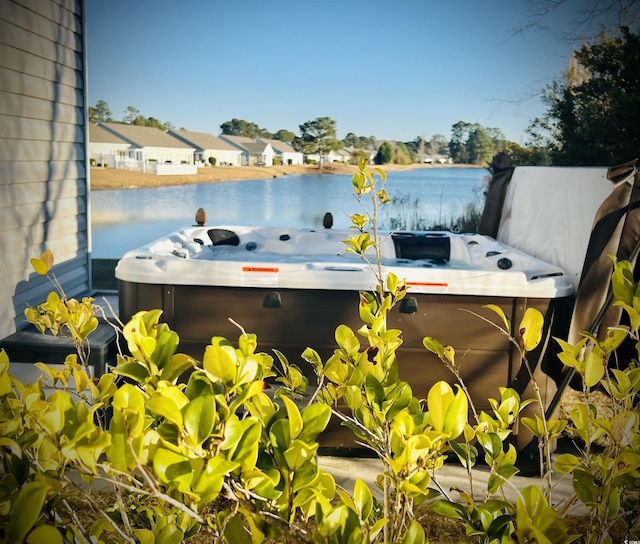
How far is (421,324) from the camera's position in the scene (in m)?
2.37

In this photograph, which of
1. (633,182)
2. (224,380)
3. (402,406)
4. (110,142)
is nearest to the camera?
(224,380)

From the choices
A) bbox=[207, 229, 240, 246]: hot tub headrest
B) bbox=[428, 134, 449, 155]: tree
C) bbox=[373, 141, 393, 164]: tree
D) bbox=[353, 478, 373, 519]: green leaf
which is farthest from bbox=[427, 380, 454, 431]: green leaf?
bbox=[428, 134, 449, 155]: tree

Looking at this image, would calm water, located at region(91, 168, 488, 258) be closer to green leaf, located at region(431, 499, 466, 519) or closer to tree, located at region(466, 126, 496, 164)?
tree, located at region(466, 126, 496, 164)

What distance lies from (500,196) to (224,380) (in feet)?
10.3

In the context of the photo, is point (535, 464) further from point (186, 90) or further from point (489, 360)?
point (186, 90)

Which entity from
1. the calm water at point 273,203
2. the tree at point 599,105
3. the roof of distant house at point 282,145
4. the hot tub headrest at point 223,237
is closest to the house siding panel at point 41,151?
the hot tub headrest at point 223,237

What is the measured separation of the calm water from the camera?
21.3 ft

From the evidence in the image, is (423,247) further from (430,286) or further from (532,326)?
(532,326)

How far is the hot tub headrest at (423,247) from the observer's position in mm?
3500

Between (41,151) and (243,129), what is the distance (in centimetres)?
368

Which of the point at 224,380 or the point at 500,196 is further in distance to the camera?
the point at 500,196

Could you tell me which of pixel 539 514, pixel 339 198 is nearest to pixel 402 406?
pixel 539 514

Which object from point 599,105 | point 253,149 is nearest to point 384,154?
point 253,149

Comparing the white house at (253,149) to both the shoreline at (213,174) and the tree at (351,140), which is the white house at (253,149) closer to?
the shoreline at (213,174)
